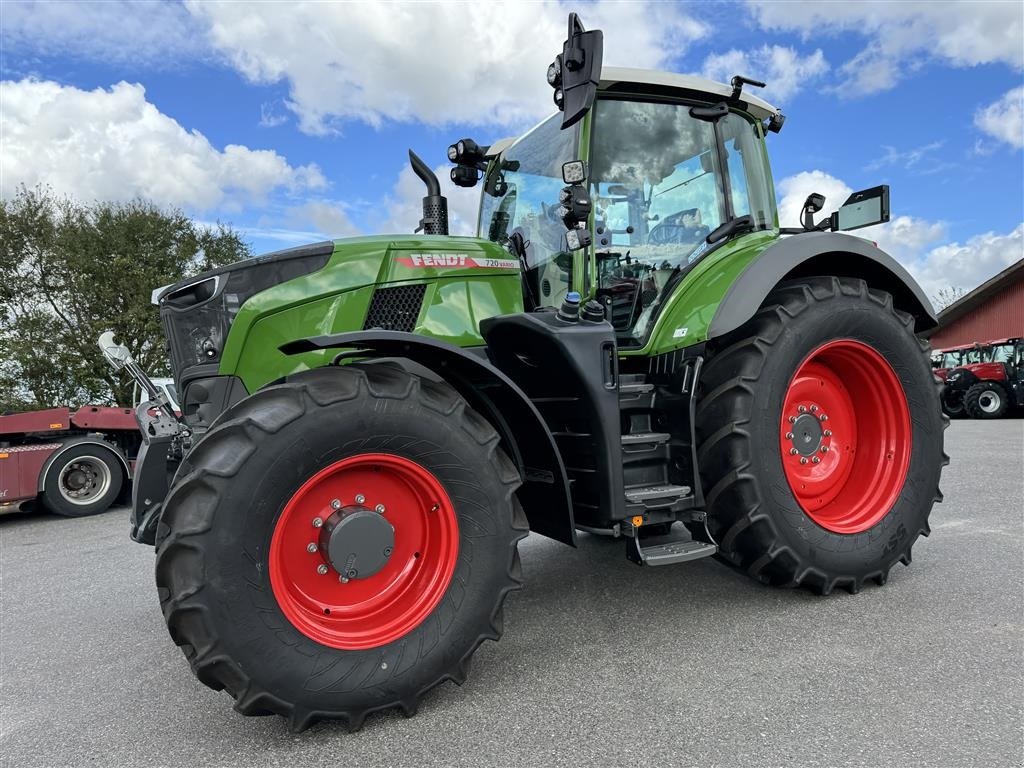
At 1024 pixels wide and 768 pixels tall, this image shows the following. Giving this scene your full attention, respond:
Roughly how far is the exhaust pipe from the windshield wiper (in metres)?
1.46

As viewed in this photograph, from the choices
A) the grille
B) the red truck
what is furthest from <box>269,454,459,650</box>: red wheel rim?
the red truck

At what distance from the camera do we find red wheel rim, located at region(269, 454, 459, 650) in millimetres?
2475

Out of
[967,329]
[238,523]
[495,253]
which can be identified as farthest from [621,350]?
[967,329]

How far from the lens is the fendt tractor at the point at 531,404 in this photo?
7.79ft

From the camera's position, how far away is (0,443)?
7.93 meters

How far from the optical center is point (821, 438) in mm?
3730

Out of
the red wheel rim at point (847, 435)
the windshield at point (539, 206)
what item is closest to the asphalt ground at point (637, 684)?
the red wheel rim at point (847, 435)

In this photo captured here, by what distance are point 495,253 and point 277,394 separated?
140 centimetres

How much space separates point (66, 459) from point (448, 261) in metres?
6.83

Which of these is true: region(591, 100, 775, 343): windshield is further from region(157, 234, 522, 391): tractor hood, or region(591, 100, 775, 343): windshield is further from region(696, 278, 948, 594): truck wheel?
region(157, 234, 522, 391): tractor hood

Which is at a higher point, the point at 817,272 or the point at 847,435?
the point at 817,272

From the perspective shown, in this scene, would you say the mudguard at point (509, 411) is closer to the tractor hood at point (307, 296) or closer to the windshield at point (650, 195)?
the tractor hood at point (307, 296)

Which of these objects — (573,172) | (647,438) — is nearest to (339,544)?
(647,438)

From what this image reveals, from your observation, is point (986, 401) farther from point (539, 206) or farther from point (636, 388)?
point (539, 206)
